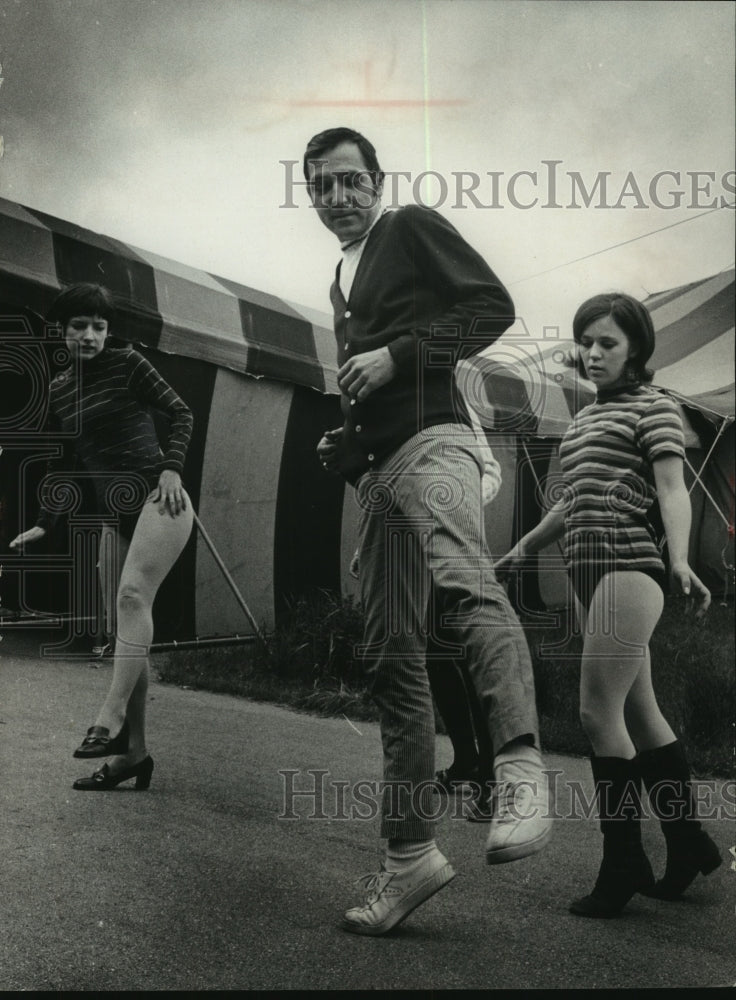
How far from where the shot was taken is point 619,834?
2.16m

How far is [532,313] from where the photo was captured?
2148 millimetres

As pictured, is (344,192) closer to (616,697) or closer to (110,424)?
(110,424)

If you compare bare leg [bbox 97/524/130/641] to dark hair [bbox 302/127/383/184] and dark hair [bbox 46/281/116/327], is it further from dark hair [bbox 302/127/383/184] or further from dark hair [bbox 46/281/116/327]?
dark hair [bbox 302/127/383/184]

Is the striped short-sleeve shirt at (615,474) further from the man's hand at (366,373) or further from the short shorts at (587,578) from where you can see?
the man's hand at (366,373)

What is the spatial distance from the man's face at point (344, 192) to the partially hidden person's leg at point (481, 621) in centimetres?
49

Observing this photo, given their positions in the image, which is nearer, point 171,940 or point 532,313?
point 171,940

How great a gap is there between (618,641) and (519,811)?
499mm

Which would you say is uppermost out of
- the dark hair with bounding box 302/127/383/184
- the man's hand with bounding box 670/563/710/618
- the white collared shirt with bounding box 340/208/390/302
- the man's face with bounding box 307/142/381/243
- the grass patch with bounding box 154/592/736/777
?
the dark hair with bounding box 302/127/383/184

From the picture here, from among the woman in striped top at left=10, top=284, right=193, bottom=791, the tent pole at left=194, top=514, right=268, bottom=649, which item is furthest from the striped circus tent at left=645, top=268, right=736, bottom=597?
the woman in striped top at left=10, top=284, right=193, bottom=791

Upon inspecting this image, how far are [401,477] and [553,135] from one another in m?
0.94

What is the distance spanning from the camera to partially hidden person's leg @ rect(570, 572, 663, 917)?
2139 mm

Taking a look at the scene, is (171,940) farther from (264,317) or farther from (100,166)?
(100,166)

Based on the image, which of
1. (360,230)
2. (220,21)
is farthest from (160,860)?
(220,21)

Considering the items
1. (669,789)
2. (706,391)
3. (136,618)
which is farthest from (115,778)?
(706,391)
